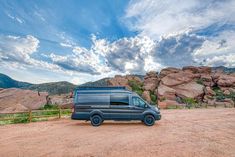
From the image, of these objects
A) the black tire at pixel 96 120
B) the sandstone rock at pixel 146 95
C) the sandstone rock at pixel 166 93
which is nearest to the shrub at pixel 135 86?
the sandstone rock at pixel 146 95

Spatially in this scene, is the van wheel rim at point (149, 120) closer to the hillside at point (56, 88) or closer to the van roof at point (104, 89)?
the van roof at point (104, 89)

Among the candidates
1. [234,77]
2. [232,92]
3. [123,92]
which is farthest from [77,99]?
[234,77]

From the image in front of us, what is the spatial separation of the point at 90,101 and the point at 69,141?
5.53 metres

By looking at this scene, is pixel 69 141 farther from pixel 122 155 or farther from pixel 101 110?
pixel 101 110

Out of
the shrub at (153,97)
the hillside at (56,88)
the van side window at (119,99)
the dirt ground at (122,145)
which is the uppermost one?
the hillside at (56,88)

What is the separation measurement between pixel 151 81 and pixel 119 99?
40633 millimetres

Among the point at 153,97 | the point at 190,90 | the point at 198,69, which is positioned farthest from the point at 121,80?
the point at 198,69

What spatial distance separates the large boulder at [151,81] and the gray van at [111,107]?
119ft

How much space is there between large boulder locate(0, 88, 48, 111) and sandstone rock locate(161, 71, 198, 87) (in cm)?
2740

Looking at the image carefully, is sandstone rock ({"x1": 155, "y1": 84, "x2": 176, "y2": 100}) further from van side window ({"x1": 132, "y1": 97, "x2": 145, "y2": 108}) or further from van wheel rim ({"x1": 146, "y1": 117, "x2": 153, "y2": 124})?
van wheel rim ({"x1": 146, "y1": 117, "x2": 153, "y2": 124})

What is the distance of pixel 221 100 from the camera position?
44.7 metres

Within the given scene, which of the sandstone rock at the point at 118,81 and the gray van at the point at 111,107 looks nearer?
the gray van at the point at 111,107

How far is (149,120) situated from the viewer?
15.2 metres

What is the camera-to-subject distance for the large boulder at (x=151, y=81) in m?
52.0
